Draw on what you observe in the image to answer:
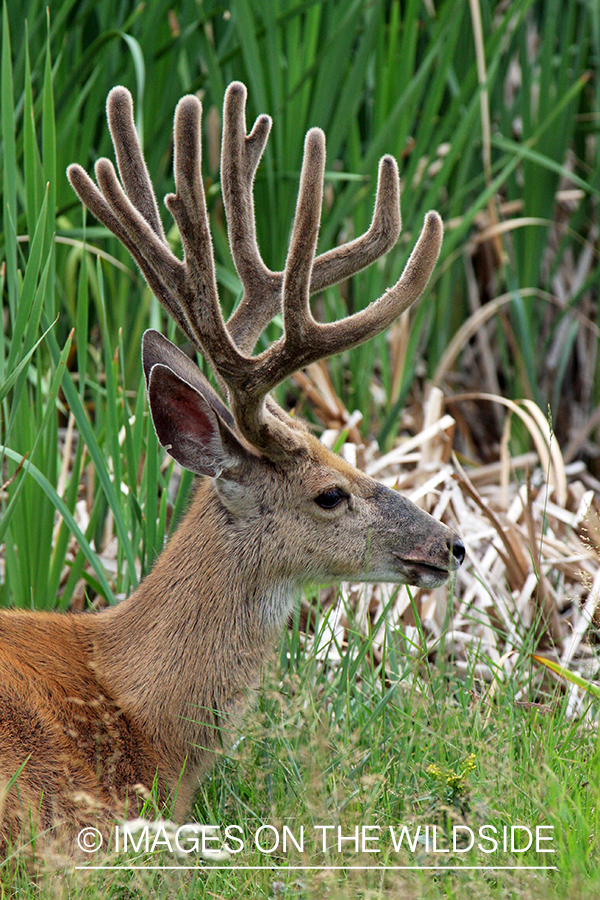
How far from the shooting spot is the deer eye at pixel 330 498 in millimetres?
2832

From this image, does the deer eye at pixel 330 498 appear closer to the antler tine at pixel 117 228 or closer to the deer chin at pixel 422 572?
the deer chin at pixel 422 572

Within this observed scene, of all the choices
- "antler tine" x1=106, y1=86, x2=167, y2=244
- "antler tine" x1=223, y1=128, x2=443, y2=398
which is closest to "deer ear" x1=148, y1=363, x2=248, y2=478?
"antler tine" x1=223, y1=128, x2=443, y2=398

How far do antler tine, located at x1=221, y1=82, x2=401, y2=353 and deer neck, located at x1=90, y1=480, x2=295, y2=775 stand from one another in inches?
23.1

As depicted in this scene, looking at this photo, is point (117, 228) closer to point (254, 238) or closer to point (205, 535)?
point (254, 238)

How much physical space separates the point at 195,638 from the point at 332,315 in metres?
2.47

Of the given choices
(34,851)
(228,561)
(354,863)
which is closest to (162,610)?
(228,561)

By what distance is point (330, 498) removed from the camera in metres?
2.84

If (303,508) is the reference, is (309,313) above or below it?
above

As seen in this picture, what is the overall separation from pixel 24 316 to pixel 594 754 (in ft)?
5.80

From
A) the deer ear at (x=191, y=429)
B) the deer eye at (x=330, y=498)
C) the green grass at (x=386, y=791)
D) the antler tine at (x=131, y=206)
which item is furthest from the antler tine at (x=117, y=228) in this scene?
the green grass at (x=386, y=791)

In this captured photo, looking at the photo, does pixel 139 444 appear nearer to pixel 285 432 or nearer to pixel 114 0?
pixel 285 432

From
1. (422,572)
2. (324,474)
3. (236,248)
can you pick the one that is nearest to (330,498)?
(324,474)

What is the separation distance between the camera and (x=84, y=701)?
2.57m

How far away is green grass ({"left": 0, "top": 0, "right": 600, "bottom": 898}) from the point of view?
7.74 feet
